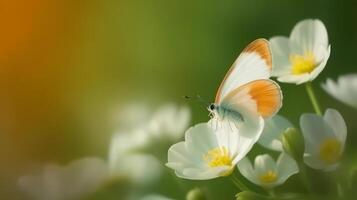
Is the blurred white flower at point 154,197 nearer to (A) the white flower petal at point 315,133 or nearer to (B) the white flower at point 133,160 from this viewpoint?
(B) the white flower at point 133,160

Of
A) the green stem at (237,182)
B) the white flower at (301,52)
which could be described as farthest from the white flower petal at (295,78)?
the green stem at (237,182)

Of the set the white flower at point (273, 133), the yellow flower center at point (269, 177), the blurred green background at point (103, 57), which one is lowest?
the yellow flower center at point (269, 177)

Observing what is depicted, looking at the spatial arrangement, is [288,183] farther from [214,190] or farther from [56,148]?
[56,148]

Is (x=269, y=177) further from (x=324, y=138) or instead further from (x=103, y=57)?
(x=103, y=57)

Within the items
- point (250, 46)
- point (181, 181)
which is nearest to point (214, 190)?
point (181, 181)

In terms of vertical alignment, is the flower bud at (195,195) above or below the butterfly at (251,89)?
below

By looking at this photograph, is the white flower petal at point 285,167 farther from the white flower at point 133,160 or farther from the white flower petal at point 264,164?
the white flower at point 133,160

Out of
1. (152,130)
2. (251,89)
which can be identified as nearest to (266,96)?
(251,89)
